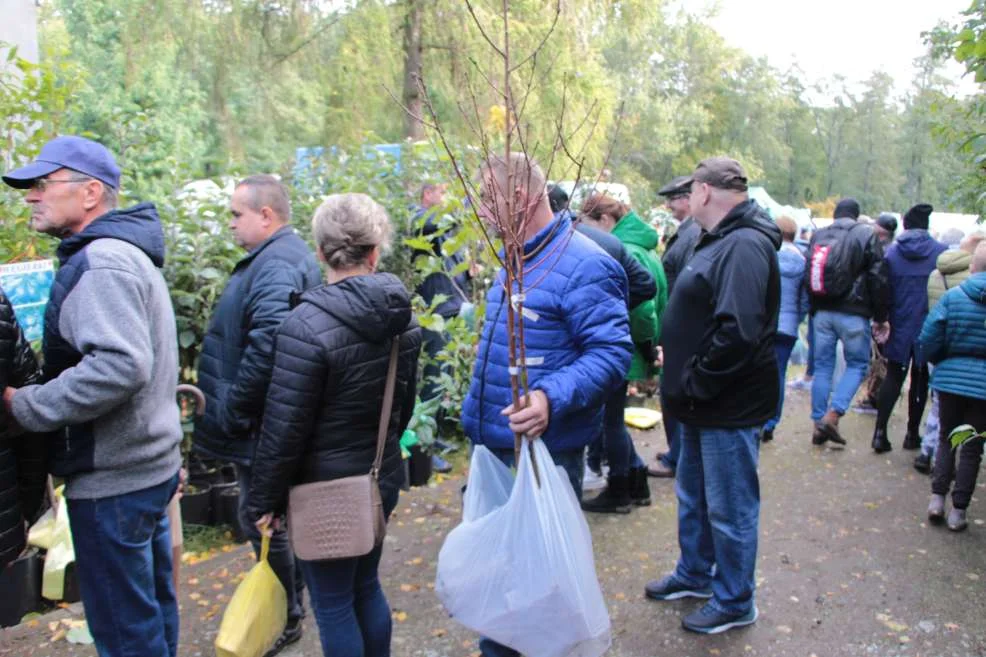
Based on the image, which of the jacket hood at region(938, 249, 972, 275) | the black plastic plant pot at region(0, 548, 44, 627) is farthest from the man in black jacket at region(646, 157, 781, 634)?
the jacket hood at region(938, 249, 972, 275)

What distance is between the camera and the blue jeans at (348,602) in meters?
2.68

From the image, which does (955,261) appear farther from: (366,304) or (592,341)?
(366,304)

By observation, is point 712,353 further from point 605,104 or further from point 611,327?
point 605,104

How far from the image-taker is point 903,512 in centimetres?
529

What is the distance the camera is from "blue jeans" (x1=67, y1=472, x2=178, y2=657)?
251 cm

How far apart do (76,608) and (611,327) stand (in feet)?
9.51

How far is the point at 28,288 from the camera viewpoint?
11.0ft

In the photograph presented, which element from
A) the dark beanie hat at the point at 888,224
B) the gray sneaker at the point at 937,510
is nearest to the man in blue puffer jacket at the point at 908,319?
the dark beanie hat at the point at 888,224

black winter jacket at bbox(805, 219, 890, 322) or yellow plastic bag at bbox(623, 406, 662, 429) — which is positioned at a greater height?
black winter jacket at bbox(805, 219, 890, 322)

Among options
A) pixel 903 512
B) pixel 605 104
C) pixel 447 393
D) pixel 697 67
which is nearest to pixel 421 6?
pixel 605 104

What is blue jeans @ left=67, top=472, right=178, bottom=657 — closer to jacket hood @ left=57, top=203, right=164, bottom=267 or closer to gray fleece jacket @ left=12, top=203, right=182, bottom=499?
gray fleece jacket @ left=12, top=203, right=182, bottom=499

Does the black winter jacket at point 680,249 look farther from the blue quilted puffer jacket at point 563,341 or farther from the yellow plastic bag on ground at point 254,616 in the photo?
the yellow plastic bag on ground at point 254,616

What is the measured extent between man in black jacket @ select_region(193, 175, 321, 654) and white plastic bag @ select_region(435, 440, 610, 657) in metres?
0.93

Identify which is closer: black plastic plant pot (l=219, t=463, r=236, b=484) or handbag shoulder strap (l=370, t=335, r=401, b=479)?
handbag shoulder strap (l=370, t=335, r=401, b=479)
